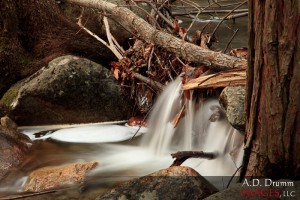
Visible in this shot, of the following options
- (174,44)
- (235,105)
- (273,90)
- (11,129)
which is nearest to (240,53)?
(174,44)

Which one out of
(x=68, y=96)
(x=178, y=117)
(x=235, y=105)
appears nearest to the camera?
(x=235, y=105)

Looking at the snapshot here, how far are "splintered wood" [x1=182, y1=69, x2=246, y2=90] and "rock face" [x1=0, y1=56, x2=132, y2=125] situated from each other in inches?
62.3

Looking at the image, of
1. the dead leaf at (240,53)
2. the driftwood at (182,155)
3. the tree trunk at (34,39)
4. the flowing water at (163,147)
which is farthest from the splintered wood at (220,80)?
the tree trunk at (34,39)

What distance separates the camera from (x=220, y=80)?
15.2ft

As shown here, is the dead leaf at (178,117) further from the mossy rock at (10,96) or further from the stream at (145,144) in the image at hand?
the mossy rock at (10,96)

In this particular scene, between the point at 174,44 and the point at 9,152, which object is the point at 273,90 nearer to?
the point at 174,44

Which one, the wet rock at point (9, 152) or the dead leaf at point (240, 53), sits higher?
the dead leaf at point (240, 53)

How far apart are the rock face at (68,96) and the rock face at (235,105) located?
2.46m

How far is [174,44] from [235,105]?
2014mm

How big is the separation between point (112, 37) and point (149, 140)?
2.52 meters

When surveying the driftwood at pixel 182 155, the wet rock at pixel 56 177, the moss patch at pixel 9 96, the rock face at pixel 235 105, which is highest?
the moss patch at pixel 9 96

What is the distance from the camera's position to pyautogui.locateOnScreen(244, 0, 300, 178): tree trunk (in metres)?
2.59

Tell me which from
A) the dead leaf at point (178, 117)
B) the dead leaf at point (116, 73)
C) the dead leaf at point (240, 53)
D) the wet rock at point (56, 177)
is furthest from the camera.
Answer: the dead leaf at point (116, 73)

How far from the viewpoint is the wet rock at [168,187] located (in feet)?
10.7
